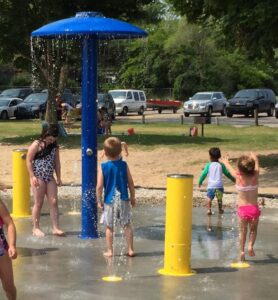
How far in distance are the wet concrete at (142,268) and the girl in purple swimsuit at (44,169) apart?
1.05ft

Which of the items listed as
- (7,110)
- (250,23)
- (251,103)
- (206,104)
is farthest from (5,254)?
(206,104)

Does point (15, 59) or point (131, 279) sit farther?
point (15, 59)

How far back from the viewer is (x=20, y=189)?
11062mm

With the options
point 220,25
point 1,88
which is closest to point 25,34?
point 220,25

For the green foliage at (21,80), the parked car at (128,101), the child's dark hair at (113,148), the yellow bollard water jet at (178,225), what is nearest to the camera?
the yellow bollard water jet at (178,225)

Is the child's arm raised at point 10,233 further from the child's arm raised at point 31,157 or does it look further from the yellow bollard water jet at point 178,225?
the child's arm raised at point 31,157

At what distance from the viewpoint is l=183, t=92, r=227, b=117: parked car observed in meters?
43.4

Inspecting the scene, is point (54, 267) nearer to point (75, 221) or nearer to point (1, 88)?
point (75, 221)

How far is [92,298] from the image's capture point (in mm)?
6398

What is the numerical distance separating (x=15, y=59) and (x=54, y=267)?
20.9m

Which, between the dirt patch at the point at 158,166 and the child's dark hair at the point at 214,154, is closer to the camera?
the child's dark hair at the point at 214,154

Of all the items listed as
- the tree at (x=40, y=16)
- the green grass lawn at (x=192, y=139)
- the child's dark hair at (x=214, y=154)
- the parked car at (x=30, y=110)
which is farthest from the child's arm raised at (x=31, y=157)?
the parked car at (x=30, y=110)

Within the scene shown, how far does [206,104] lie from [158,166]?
26539mm

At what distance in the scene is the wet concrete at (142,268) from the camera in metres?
6.60
